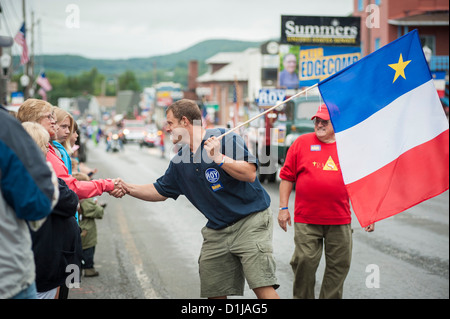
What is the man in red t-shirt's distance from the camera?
600 cm

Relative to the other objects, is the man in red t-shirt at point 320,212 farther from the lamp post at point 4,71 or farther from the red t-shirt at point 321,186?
the lamp post at point 4,71

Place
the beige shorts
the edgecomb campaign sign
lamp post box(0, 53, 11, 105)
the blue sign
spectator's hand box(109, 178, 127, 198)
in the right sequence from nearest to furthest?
the beige shorts < spectator's hand box(109, 178, 127, 198) < the edgecomb campaign sign < the blue sign < lamp post box(0, 53, 11, 105)

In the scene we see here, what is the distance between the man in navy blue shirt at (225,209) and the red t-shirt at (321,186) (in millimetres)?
854

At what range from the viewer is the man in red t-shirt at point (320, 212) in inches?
236

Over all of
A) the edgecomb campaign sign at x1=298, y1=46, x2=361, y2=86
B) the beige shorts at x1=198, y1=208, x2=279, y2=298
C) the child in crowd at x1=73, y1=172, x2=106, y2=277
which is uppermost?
the edgecomb campaign sign at x1=298, y1=46, x2=361, y2=86

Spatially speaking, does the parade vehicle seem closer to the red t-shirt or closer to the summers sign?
the summers sign

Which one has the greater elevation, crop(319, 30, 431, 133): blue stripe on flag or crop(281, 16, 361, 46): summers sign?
crop(281, 16, 361, 46): summers sign

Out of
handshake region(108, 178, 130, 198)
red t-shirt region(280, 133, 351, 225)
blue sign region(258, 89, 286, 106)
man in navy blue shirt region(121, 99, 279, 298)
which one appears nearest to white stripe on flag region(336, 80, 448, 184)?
red t-shirt region(280, 133, 351, 225)

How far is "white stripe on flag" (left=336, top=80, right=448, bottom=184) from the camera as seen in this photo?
537 cm

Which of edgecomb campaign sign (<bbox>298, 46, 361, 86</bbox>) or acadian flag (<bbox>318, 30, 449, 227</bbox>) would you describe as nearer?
acadian flag (<bbox>318, 30, 449, 227</bbox>)

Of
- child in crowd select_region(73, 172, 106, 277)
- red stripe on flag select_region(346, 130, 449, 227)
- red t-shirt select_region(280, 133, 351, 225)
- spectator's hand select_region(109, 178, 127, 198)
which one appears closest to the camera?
red stripe on flag select_region(346, 130, 449, 227)

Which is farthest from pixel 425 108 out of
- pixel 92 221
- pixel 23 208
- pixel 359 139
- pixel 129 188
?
pixel 92 221

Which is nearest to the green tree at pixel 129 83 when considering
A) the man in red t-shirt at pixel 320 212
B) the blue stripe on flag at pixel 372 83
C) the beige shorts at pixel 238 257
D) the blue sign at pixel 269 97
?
the blue sign at pixel 269 97
